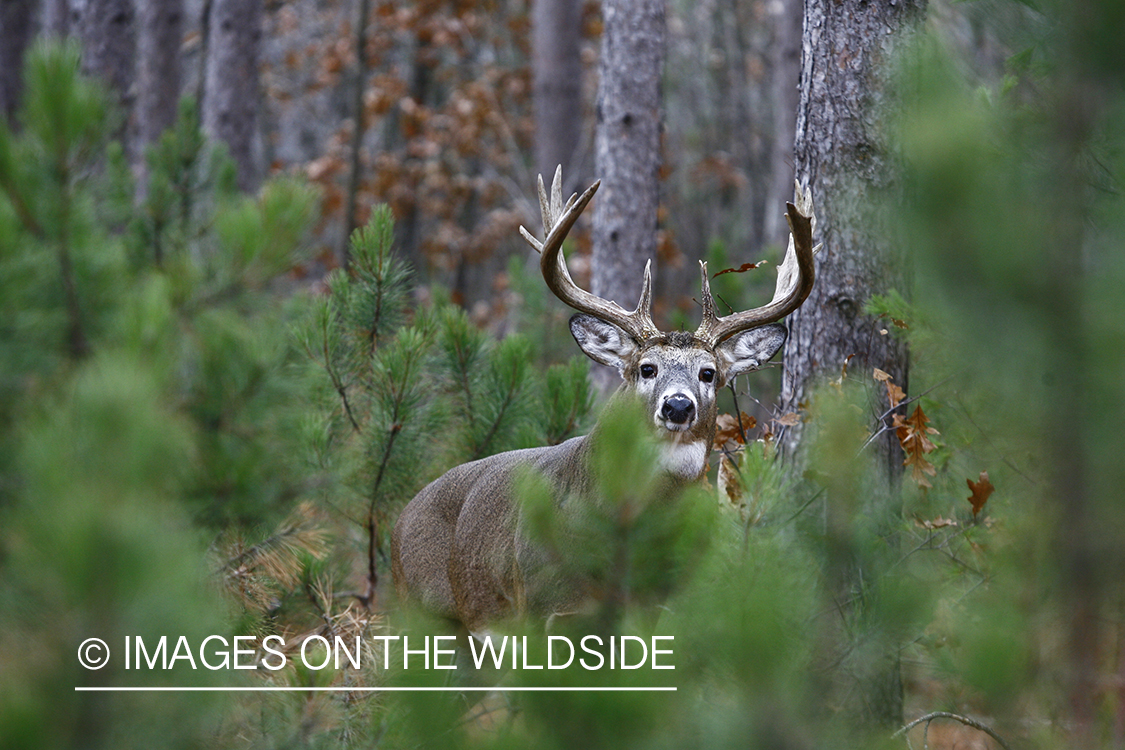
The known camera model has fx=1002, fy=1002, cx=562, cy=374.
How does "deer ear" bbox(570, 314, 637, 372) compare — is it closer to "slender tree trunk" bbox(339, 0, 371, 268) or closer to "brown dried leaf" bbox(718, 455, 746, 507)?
"brown dried leaf" bbox(718, 455, 746, 507)

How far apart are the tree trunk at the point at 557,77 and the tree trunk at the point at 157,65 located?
14.8 ft

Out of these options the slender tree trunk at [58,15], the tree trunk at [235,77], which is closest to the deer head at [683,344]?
the tree trunk at [235,77]

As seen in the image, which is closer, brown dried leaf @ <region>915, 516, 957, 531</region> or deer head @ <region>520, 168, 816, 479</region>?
brown dried leaf @ <region>915, 516, 957, 531</region>

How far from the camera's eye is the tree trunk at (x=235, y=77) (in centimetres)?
1195

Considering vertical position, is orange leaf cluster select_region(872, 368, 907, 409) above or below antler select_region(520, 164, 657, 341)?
below

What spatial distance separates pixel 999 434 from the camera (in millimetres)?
2033

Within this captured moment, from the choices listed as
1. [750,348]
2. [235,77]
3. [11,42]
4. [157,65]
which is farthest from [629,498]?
[11,42]

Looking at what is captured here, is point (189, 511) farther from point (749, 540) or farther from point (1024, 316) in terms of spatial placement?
point (1024, 316)

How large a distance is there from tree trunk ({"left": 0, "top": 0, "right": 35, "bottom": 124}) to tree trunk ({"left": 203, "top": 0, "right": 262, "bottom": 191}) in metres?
3.15

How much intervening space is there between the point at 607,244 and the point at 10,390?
6.52 metres

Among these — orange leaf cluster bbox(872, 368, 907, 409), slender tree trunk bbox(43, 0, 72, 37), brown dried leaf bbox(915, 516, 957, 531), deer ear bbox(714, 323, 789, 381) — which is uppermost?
slender tree trunk bbox(43, 0, 72, 37)

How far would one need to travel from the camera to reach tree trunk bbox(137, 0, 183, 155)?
1236 cm

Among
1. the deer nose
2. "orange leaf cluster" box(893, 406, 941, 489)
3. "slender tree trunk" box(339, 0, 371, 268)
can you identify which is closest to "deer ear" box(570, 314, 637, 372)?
the deer nose

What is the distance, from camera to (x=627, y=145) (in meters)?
8.45
